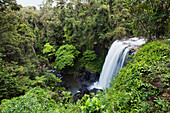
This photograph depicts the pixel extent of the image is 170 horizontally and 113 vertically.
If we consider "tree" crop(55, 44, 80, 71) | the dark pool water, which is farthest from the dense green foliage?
the dark pool water

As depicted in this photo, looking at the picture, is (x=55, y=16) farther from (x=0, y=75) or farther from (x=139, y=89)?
(x=139, y=89)

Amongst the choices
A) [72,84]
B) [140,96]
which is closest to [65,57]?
[72,84]

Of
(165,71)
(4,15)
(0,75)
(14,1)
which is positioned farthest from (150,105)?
(14,1)

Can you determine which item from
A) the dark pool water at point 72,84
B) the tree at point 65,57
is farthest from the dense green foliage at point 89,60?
the dark pool water at point 72,84

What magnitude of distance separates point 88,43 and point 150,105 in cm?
1249

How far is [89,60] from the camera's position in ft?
45.6

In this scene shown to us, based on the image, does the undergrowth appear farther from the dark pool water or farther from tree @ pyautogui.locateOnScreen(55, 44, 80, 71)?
tree @ pyautogui.locateOnScreen(55, 44, 80, 71)

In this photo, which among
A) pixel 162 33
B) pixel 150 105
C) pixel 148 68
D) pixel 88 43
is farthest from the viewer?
pixel 88 43

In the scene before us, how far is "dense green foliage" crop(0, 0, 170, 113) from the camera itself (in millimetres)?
2615

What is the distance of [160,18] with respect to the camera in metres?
4.96

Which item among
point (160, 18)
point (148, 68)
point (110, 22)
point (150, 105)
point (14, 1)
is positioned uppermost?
point (14, 1)

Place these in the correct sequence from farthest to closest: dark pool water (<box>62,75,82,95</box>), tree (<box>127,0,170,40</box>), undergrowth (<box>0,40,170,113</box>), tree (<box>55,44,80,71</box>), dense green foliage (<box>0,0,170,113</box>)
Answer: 1. tree (<box>55,44,80,71</box>)
2. dark pool water (<box>62,75,82,95</box>)
3. tree (<box>127,0,170,40</box>)
4. dense green foliage (<box>0,0,170,113</box>)
5. undergrowth (<box>0,40,170,113</box>)

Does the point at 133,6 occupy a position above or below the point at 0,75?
above

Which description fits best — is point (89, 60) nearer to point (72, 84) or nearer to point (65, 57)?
point (65, 57)
